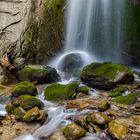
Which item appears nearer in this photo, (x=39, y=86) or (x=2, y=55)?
(x=39, y=86)

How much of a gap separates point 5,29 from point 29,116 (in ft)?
26.1

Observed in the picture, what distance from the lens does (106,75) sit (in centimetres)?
1296

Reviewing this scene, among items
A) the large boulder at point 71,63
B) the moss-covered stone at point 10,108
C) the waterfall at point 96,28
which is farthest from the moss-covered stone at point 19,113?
the waterfall at point 96,28

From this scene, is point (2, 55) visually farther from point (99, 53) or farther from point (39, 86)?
point (99, 53)

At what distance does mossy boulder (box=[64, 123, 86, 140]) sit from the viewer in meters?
8.41

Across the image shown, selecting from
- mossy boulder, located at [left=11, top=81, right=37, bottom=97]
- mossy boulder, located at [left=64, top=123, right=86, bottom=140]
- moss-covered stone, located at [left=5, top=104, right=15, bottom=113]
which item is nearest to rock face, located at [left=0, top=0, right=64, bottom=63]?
Answer: mossy boulder, located at [left=11, top=81, right=37, bottom=97]

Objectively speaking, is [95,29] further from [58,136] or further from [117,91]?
[58,136]

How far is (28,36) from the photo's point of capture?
53.2 feet

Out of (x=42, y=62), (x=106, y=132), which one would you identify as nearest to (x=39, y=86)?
(x=42, y=62)

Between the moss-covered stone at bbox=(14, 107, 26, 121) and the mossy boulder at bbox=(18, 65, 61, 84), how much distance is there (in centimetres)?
371

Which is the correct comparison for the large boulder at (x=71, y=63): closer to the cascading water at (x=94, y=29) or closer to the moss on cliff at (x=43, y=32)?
the cascading water at (x=94, y=29)

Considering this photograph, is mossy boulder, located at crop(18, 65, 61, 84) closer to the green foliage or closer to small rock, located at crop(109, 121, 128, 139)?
the green foliage

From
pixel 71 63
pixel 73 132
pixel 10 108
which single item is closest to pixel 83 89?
pixel 10 108

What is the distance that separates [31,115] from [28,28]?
7.53 meters
